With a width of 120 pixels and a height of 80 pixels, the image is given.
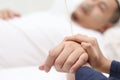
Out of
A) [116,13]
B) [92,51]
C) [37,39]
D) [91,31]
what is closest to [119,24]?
[116,13]

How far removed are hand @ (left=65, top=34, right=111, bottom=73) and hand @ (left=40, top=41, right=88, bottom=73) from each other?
2 centimetres

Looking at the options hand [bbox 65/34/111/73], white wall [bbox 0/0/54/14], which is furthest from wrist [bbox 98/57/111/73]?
white wall [bbox 0/0/54/14]

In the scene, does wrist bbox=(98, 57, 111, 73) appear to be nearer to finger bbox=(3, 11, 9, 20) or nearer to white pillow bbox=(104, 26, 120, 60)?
white pillow bbox=(104, 26, 120, 60)

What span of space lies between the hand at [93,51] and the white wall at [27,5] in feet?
3.79

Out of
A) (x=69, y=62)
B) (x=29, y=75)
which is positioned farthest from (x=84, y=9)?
(x=69, y=62)

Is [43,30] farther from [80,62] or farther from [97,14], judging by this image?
[80,62]

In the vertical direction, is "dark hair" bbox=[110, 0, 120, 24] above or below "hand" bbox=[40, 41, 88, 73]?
below

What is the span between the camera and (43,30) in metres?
1.47

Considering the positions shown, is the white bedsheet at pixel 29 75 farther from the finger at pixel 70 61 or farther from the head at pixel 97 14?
the head at pixel 97 14

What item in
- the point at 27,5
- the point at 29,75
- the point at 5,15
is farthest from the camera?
the point at 27,5

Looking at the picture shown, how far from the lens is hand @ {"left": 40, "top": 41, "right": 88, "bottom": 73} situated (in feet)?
2.33

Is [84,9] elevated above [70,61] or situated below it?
below

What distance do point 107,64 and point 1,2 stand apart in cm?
125

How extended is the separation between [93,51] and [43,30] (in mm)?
752
